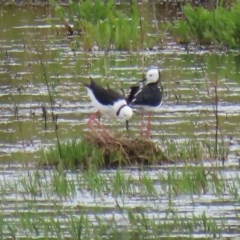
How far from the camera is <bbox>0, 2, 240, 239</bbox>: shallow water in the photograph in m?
7.86

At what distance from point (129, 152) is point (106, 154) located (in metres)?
0.20

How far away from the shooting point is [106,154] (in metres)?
9.89

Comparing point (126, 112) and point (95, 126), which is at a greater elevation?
point (126, 112)

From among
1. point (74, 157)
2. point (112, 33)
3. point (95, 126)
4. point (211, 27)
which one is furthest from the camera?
point (112, 33)

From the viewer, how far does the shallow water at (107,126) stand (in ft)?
25.8

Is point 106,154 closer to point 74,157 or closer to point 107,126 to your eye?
point 74,157

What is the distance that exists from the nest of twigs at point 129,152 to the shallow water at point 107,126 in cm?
15

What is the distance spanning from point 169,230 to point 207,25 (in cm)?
919

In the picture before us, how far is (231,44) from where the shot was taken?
1641 centimetres

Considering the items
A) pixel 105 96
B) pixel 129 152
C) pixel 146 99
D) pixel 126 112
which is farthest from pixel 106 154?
pixel 146 99

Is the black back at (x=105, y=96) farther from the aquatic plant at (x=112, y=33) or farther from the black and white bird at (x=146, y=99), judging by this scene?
the aquatic plant at (x=112, y=33)

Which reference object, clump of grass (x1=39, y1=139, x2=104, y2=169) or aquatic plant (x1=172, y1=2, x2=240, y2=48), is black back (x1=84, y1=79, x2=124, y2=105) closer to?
clump of grass (x1=39, y1=139, x2=104, y2=169)

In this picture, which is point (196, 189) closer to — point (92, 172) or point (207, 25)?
point (92, 172)

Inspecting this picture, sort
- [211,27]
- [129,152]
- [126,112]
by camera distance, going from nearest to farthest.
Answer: [129,152]
[126,112]
[211,27]
